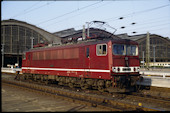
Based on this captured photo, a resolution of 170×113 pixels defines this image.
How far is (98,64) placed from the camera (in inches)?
600

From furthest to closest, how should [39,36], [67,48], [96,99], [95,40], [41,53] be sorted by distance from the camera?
[39,36] → [41,53] → [67,48] → [95,40] → [96,99]

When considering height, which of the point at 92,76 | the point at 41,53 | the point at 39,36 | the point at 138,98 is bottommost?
the point at 138,98

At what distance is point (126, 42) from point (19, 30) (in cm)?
6103

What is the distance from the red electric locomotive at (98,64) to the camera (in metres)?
14.4

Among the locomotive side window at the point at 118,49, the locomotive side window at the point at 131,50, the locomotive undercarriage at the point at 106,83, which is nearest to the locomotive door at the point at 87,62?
the locomotive undercarriage at the point at 106,83

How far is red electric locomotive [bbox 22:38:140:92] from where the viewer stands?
14.4 m

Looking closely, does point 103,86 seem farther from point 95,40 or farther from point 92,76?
point 95,40

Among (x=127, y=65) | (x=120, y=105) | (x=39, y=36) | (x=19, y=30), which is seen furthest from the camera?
(x=39, y=36)

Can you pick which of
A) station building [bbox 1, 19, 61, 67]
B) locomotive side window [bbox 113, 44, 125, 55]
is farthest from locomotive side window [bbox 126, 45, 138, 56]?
station building [bbox 1, 19, 61, 67]

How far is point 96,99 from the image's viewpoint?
12.5 m

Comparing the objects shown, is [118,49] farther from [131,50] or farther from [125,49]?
[131,50]

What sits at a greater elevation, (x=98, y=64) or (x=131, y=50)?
(x=131, y=50)

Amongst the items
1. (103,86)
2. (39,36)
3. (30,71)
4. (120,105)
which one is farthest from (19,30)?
(120,105)

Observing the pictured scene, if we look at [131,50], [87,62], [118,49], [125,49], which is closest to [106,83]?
[87,62]
